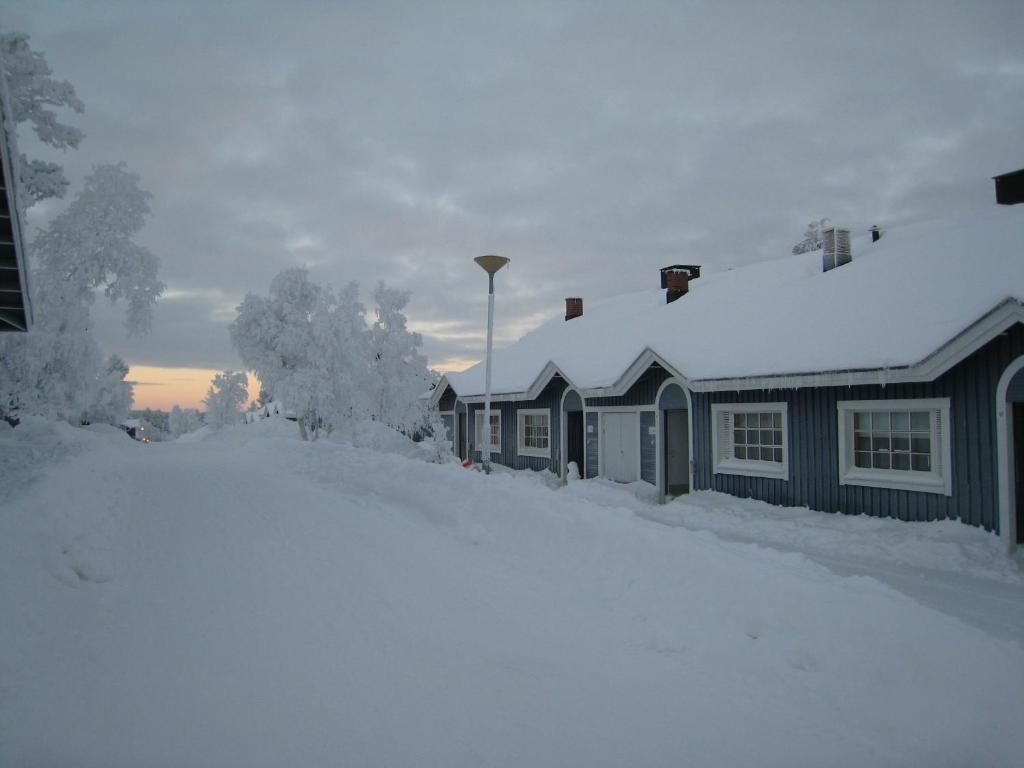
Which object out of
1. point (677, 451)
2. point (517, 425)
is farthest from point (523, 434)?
point (677, 451)

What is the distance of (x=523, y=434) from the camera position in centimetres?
2388

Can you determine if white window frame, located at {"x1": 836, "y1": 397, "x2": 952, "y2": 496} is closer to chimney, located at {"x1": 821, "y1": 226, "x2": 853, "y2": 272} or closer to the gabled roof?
chimney, located at {"x1": 821, "y1": 226, "x2": 853, "y2": 272}

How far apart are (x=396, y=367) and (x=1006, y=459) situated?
27873 millimetres

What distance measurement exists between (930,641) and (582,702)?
313 centimetres

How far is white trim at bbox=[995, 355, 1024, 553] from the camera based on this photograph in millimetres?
10133

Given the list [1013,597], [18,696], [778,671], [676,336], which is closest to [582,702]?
[778,671]

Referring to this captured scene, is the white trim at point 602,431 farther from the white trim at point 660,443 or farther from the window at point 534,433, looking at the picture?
the window at point 534,433

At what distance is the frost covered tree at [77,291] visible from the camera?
20.7 meters

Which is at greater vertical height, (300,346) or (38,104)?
(38,104)

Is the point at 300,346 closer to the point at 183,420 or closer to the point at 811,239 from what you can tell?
the point at 811,239

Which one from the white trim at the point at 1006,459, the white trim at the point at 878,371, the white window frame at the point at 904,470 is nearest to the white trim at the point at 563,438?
the white trim at the point at 878,371

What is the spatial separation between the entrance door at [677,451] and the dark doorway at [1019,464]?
7672 millimetres

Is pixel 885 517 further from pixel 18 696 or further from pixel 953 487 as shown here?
pixel 18 696

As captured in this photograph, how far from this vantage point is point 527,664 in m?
5.64
